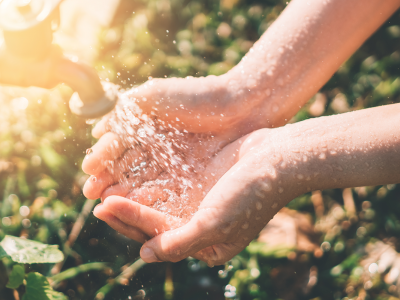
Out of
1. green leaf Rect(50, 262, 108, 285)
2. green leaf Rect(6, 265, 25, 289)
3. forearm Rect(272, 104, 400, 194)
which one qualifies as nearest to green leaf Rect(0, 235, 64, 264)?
green leaf Rect(6, 265, 25, 289)

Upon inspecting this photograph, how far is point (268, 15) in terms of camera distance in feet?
6.68

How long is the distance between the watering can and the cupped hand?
324mm

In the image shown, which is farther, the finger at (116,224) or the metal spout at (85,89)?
the finger at (116,224)

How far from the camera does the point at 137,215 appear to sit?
1.04m

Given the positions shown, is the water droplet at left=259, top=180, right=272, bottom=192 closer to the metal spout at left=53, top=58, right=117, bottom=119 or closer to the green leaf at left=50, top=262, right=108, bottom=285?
the metal spout at left=53, top=58, right=117, bottom=119

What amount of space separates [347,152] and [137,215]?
2.35ft

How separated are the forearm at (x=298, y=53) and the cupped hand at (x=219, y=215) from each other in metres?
0.32

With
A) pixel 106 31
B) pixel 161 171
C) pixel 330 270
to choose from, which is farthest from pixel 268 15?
pixel 330 270

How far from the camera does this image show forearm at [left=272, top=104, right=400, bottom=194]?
1015 millimetres

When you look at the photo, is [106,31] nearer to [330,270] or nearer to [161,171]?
[161,171]

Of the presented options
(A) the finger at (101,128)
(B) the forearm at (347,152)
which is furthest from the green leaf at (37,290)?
(B) the forearm at (347,152)

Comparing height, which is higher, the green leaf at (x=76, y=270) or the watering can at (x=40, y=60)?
the watering can at (x=40, y=60)

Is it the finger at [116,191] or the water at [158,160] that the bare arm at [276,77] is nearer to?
the water at [158,160]

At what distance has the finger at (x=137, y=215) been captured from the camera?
1016mm
